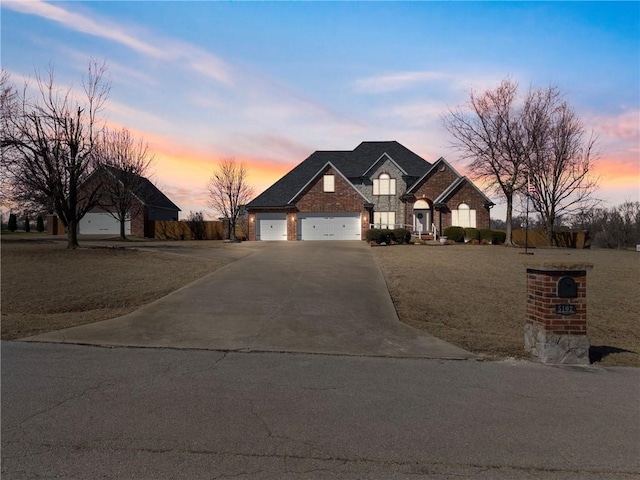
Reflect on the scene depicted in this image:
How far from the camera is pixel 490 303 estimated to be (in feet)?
37.2

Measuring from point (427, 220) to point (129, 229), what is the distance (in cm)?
2647

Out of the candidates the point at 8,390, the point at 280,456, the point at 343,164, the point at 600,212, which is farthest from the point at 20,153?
the point at 600,212

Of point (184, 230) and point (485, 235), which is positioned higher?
point (184, 230)

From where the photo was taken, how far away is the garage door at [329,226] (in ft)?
104

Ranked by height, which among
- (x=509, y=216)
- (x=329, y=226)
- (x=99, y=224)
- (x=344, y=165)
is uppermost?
(x=344, y=165)

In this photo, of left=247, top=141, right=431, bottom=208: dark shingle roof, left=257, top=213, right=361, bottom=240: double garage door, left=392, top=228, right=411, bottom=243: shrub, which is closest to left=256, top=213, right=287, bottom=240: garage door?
left=257, top=213, right=361, bottom=240: double garage door

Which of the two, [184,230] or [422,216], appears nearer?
[422,216]

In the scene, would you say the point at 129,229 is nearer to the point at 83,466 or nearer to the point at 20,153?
the point at 20,153

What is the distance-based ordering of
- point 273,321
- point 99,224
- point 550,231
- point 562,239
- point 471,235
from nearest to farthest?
point 273,321 → point 471,235 → point 550,231 → point 562,239 → point 99,224

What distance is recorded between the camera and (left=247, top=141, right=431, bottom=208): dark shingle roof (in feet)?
109

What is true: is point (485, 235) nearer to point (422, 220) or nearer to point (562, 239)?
point (422, 220)

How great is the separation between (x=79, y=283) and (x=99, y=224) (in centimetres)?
3100

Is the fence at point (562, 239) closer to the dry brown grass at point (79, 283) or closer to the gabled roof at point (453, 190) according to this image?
the gabled roof at point (453, 190)

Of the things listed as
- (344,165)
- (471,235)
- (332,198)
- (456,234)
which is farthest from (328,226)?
(471,235)
